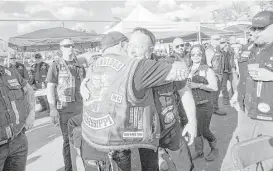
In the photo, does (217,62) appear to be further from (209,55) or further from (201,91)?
(201,91)

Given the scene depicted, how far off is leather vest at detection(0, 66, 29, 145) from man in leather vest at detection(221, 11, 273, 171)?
2.21 m

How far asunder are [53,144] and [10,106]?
3.12m

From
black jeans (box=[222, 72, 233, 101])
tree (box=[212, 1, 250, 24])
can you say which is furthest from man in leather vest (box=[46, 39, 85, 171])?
tree (box=[212, 1, 250, 24])

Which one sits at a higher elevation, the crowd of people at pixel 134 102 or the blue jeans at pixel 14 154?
the crowd of people at pixel 134 102

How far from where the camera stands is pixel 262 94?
295 cm

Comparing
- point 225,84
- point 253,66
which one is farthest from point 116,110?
point 225,84

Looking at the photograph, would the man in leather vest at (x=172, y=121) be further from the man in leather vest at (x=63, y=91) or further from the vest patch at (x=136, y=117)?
the man in leather vest at (x=63, y=91)

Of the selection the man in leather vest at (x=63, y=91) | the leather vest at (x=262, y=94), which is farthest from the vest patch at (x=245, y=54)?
the man in leather vest at (x=63, y=91)

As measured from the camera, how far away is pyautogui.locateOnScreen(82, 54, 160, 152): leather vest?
74.7 inches

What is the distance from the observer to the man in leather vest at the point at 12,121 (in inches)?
91.7

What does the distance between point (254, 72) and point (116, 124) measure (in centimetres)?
184

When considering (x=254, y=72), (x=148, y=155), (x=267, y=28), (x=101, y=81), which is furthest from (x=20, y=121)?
(x=267, y=28)

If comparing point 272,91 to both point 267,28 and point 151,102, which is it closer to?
point 267,28

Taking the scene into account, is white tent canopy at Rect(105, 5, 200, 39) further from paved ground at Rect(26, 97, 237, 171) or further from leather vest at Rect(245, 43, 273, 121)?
leather vest at Rect(245, 43, 273, 121)
